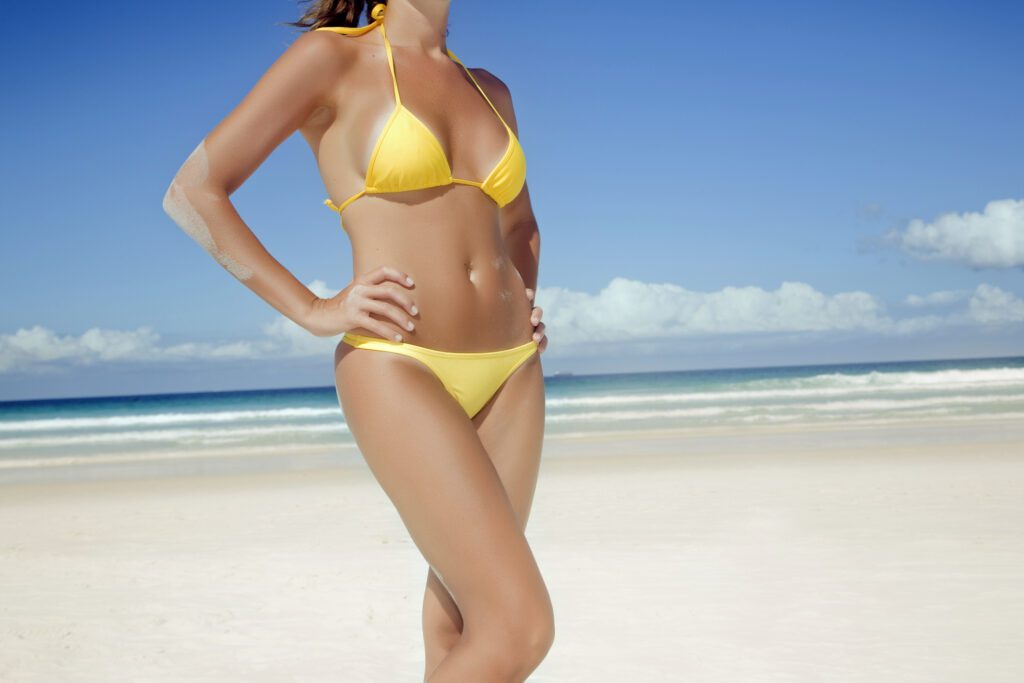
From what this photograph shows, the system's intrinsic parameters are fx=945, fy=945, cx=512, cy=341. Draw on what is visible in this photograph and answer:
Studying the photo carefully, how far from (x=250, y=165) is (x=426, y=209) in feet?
1.36

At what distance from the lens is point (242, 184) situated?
2.17 m

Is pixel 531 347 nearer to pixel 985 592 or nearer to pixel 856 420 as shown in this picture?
pixel 985 592

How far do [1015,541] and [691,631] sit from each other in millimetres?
3245

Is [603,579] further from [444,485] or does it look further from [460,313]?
[444,485]

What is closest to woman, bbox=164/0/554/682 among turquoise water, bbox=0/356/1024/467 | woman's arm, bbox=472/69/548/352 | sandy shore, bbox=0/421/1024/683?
woman's arm, bbox=472/69/548/352

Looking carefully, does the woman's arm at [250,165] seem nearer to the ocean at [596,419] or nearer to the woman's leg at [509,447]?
the woman's leg at [509,447]

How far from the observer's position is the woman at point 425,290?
1955 millimetres

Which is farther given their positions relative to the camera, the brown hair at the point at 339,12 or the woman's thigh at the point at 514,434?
the brown hair at the point at 339,12

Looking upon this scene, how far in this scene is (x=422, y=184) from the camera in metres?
2.17

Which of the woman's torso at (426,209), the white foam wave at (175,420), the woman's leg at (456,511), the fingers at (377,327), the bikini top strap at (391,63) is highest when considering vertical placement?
the bikini top strap at (391,63)

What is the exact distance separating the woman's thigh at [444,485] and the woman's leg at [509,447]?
0.25 metres

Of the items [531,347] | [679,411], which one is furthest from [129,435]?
[531,347]

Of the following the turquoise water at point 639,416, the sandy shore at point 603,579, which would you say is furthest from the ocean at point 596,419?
the sandy shore at point 603,579

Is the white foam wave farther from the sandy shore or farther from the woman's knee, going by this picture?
the woman's knee
